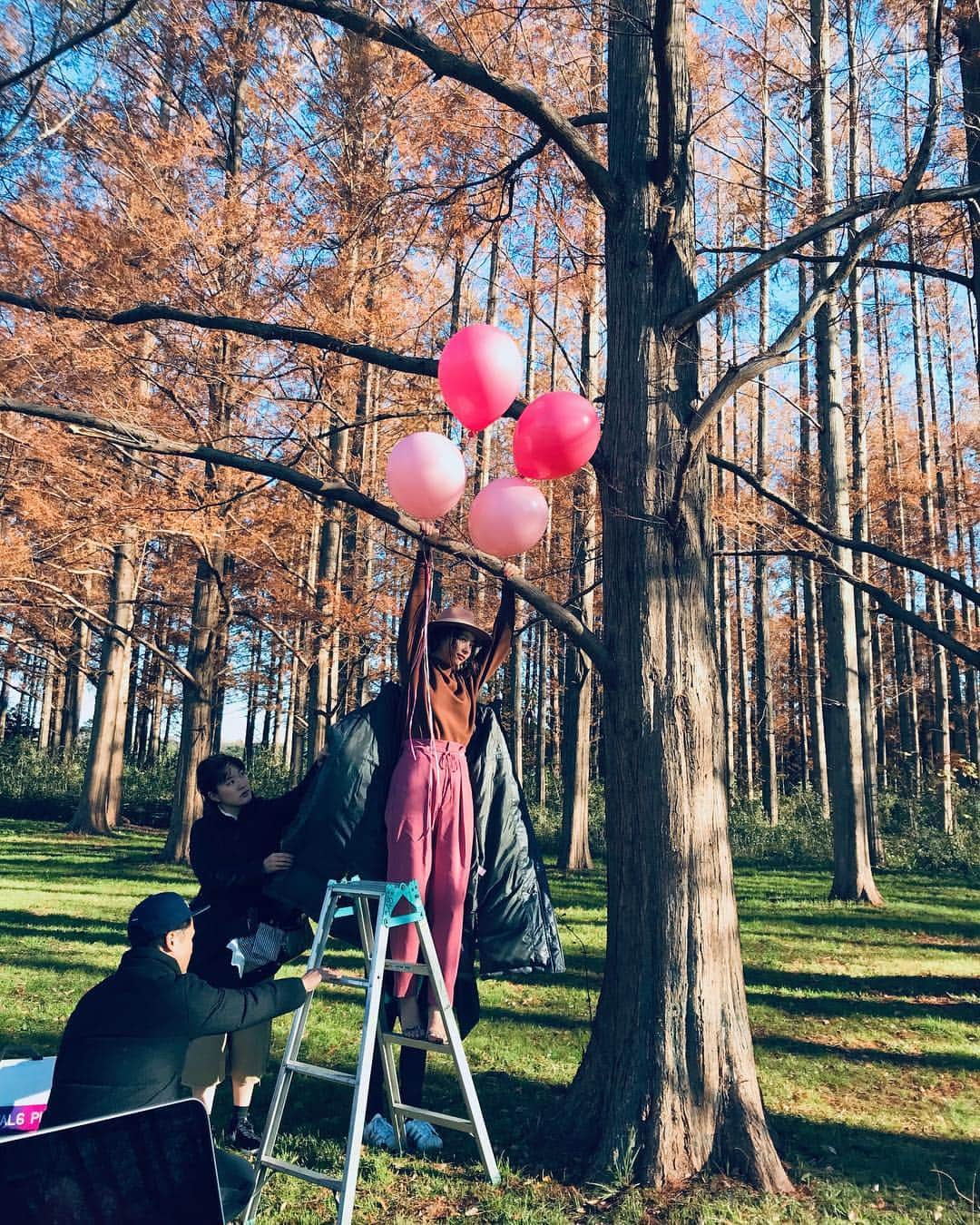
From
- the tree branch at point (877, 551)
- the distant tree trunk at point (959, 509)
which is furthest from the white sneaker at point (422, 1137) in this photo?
the distant tree trunk at point (959, 509)

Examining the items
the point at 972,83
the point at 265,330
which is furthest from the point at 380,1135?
the point at 972,83

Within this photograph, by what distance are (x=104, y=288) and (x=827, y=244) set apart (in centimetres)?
798

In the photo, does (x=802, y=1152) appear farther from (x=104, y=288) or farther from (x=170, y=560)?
(x=170, y=560)

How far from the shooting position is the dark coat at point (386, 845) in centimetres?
404

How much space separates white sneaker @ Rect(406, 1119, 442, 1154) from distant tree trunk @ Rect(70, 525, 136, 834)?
14.1 metres

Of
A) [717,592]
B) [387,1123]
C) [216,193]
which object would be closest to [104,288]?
[216,193]

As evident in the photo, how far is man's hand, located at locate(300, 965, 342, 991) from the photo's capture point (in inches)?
130

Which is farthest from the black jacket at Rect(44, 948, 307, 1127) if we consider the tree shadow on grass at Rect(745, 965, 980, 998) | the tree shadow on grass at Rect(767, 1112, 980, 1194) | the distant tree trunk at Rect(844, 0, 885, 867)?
the distant tree trunk at Rect(844, 0, 885, 867)

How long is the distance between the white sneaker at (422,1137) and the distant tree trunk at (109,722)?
14.1 m

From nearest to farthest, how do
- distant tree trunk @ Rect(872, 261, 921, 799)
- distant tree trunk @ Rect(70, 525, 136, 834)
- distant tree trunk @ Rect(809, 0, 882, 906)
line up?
distant tree trunk @ Rect(809, 0, 882, 906), distant tree trunk @ Rect(70, 525, 136, 834), distant tree trunk @ Rect(872, 261, 921, 799)

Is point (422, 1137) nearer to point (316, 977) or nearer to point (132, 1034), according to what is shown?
point (316, 977)

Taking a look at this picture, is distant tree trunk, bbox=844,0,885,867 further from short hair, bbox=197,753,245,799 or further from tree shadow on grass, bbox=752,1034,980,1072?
short hair, bbox=197,753,245,799

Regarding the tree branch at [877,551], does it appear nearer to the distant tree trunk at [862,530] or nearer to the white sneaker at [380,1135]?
the white sneaker at [380,1135]

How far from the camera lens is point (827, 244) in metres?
10.3
